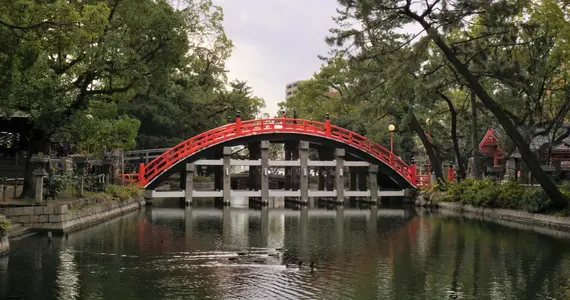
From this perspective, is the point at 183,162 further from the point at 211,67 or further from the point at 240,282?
the point at 240,282

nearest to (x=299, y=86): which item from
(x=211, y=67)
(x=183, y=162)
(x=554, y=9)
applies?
(x=211, y=67)

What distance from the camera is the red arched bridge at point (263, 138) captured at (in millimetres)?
32406

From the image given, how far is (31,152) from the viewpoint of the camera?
20859 millimetres

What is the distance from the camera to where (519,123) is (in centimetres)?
2530

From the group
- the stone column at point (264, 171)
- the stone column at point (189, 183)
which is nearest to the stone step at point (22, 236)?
the stone column at point (189, 183)

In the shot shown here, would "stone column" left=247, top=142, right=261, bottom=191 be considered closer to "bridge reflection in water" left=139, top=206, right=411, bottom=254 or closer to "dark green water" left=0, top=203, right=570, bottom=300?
"bridge reflection in water" left=139, top=206, right=411, bottom=254

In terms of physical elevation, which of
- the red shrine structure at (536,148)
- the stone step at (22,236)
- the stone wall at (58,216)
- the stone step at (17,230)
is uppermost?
the red shrine structure at (536,148)

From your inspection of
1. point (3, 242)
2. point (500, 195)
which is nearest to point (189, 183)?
point (500, 195)

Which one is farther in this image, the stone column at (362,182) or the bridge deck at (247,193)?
the stone column at (362,182)

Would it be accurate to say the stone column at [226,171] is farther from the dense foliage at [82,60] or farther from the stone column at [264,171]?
the dense foliage at [82,60]

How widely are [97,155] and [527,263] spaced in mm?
19349

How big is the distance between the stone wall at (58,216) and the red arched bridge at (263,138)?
31.8 feet

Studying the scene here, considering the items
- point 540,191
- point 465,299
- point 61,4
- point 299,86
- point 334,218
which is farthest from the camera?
point 299,86

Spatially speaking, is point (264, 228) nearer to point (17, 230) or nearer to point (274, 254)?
point (274, 254)
